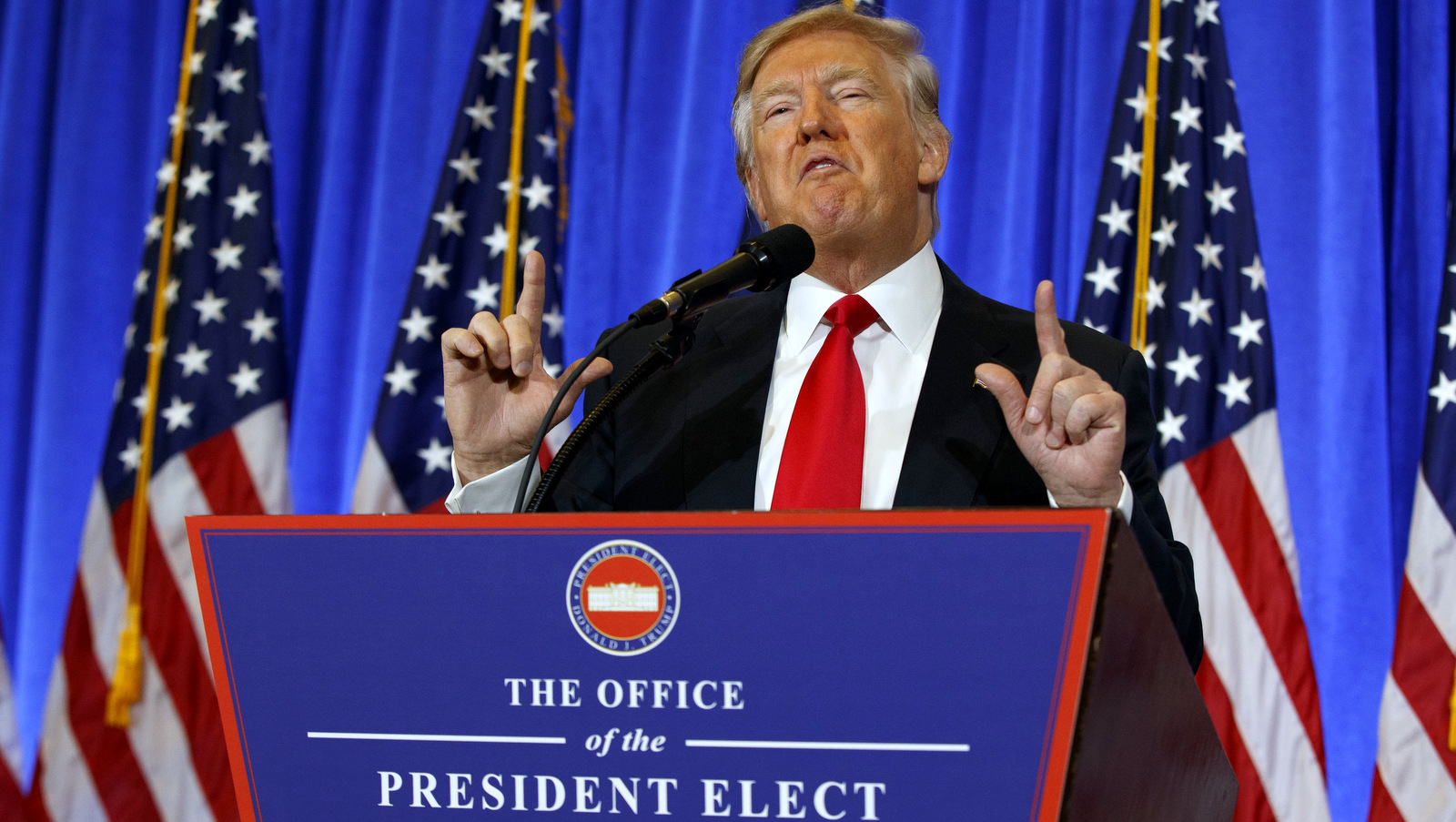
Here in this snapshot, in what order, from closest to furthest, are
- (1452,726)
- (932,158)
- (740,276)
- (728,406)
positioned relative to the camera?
(740,276) < (728,406) < (932,158) < (1452,726)

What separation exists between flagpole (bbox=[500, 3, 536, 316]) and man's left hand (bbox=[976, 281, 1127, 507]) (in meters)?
2.19

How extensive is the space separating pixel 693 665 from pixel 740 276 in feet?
1.57

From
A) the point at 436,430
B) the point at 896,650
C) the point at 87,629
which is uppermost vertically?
the point at 896,650

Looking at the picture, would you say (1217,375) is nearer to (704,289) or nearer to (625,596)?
(704,289)

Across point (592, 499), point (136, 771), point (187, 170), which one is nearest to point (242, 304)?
point (187, 170)

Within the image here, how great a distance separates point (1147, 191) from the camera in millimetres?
2814

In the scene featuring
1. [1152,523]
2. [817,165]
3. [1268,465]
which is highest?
[817,165]

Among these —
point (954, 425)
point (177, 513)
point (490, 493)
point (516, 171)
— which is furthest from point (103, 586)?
point (954, 425)

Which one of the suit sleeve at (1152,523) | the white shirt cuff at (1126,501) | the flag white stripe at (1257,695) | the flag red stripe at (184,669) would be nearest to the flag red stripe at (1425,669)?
the flag white stripe at (1257,695)

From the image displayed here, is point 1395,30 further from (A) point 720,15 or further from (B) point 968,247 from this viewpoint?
(A) point 720,15

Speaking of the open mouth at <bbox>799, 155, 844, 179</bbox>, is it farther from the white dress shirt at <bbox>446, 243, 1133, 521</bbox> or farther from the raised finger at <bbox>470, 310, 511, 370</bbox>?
the raised finger at <bbox>470, 310, 511, 370</bbox>

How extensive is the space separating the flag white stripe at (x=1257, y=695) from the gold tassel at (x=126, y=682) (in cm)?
256

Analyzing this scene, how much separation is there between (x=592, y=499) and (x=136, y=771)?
2.27m

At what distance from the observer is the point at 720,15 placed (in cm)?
326
